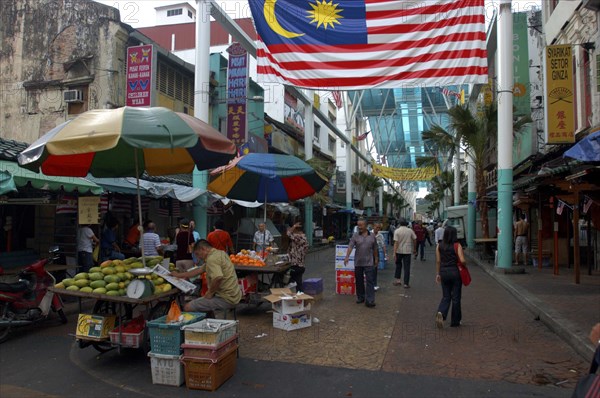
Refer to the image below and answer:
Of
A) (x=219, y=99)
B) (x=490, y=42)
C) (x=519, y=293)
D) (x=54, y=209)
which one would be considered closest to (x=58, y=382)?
(x=54, y=209)

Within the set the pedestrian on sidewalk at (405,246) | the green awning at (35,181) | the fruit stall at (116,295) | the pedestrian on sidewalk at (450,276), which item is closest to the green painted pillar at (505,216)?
the pedestrian on sidewalk at (405,246)

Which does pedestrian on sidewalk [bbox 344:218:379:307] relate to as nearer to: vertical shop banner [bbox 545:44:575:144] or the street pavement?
the street pavement

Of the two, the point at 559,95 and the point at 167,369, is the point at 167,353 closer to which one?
the point at 167,369

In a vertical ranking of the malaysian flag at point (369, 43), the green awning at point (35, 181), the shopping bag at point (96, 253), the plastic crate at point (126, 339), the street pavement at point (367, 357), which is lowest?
the street pavement at point (367, 357)

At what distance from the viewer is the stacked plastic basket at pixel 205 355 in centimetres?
496

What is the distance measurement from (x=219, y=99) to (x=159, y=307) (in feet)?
54.3

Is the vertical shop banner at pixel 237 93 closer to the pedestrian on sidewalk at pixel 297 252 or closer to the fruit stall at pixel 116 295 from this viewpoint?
the pedestrian on sidewalk at pixel 297 252

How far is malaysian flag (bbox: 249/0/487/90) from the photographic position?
28.4ft

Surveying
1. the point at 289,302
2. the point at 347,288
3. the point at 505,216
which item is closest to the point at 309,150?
the point at 505,216

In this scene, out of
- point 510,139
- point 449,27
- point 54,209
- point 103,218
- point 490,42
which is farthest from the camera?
point 490,42

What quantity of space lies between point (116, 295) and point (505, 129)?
1278 centimetres

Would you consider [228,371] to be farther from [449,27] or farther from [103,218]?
[103,218]

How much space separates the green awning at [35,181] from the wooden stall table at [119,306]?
2.56 meters

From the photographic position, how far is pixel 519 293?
416 inches
